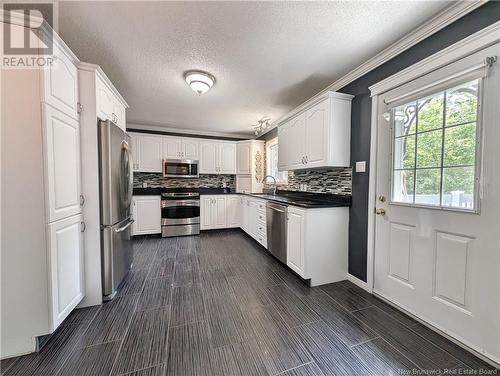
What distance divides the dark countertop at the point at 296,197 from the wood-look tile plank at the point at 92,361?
2.00 meters

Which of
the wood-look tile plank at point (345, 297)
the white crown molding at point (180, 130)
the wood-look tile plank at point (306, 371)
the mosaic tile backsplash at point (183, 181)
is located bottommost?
the wood-look tile plank at point (345, 297)

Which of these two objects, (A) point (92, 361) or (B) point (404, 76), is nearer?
(A) point (92, 361)

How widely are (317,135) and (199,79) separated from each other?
5.08 feet

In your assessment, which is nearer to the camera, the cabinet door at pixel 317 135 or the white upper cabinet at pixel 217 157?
the cabinet door at pixel 317 135

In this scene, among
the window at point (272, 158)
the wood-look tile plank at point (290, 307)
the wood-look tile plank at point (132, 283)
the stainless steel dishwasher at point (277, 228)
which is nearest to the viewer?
the wood-look tile plank at point (290, 307)

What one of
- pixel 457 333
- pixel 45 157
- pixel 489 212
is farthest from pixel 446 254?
pixel 45 157

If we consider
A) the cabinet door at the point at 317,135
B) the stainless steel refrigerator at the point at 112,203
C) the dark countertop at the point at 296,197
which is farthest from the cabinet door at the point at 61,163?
the cabinet door at the point at 317,135

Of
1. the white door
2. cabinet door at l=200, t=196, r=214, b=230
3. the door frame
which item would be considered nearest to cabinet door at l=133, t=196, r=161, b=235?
cabinet door at l=200, t=196, r=214, b=230

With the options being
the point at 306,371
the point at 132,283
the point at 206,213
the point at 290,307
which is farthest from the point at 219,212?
the point at 306,371

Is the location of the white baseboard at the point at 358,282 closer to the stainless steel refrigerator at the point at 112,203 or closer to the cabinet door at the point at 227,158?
the stainless steel refrigerator at the point at 112,203

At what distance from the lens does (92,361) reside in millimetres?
1301

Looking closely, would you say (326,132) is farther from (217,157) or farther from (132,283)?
(217,157)

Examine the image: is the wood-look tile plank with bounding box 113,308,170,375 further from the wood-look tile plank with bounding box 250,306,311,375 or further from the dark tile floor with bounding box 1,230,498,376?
the wood-look tile plank with bounding box 250,306,311,375

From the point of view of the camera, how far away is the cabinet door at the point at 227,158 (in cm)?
489
